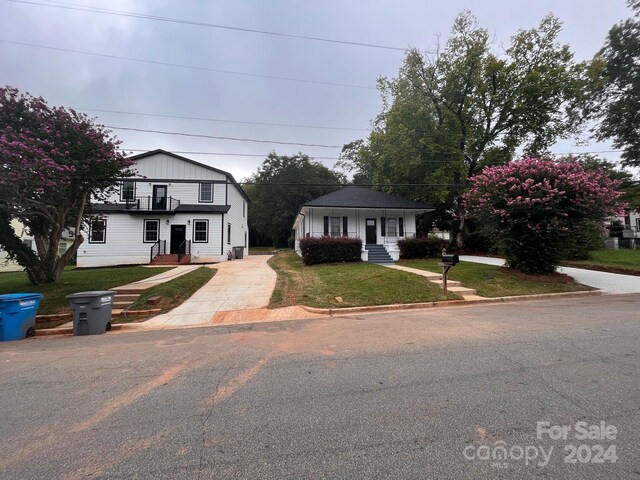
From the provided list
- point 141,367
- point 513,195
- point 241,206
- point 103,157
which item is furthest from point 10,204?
point 241,206

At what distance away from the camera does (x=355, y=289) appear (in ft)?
35.2


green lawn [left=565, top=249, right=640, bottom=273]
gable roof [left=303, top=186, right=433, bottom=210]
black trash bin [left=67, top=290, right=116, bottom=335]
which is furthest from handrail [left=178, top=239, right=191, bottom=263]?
green lawn [left=565, top=249, right=640, bottom=273]

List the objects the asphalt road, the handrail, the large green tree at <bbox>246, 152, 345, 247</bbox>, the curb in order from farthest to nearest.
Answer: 1. the large green tree at <bbox>246, 152, 345, 247</bbox>
2. the handrail
3. the curb
4. the asphalt road

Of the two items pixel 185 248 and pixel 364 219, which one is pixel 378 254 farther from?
pixel 185 248

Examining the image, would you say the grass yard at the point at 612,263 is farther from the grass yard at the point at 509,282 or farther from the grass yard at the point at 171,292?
the grass yard at the point at 171,292

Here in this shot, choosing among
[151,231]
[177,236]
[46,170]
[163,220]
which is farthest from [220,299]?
[151,231]

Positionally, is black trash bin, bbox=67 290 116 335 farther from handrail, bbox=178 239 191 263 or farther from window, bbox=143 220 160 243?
window, bbox=143 220 160 243

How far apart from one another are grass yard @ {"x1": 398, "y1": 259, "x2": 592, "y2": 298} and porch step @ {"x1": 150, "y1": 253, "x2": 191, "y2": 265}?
17002 mm

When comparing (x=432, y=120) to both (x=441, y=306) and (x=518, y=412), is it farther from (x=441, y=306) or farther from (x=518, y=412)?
(x=518, y=412)

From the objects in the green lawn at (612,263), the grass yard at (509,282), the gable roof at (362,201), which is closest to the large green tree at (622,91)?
the green lawn at (612,263)

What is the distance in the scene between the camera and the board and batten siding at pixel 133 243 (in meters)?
22.4

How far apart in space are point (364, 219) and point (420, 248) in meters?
4.44

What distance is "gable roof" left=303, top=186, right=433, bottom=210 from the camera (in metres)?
21.8

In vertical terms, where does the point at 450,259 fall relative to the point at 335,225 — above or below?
below
